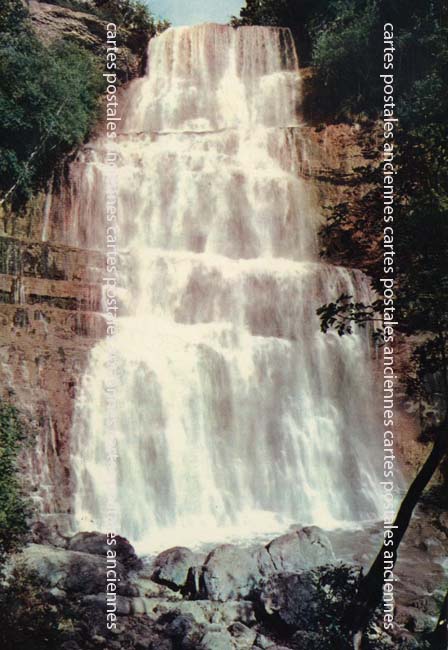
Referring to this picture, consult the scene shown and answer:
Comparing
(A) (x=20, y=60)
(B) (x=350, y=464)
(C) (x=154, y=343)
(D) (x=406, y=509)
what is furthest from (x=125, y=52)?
(D) (x=406, y=509)

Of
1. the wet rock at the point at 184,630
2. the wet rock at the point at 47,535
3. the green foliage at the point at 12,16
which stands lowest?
the wet rock at the point at 184,630

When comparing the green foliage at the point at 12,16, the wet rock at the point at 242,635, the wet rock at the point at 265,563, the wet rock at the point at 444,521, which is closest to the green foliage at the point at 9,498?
the wet rock at the point at 242,635

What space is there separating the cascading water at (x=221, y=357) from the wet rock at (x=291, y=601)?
393 cm

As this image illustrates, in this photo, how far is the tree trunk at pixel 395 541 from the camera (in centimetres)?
984

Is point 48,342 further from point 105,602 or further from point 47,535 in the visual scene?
point 105,602

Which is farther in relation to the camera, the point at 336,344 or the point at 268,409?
the point at 336,344

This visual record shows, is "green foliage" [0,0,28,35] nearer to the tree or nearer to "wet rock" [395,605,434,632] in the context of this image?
the tree

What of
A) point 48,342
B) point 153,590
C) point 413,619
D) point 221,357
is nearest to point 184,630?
point 153,590

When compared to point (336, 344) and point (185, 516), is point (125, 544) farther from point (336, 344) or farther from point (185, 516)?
point (336, 344)

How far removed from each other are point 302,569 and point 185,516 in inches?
172

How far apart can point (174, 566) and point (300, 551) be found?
2232 millimetres

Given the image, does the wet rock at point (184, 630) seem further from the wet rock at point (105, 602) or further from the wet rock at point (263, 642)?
the wet rock at point (263, 642)

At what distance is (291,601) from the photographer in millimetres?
11016

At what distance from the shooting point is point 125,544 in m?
13.5
